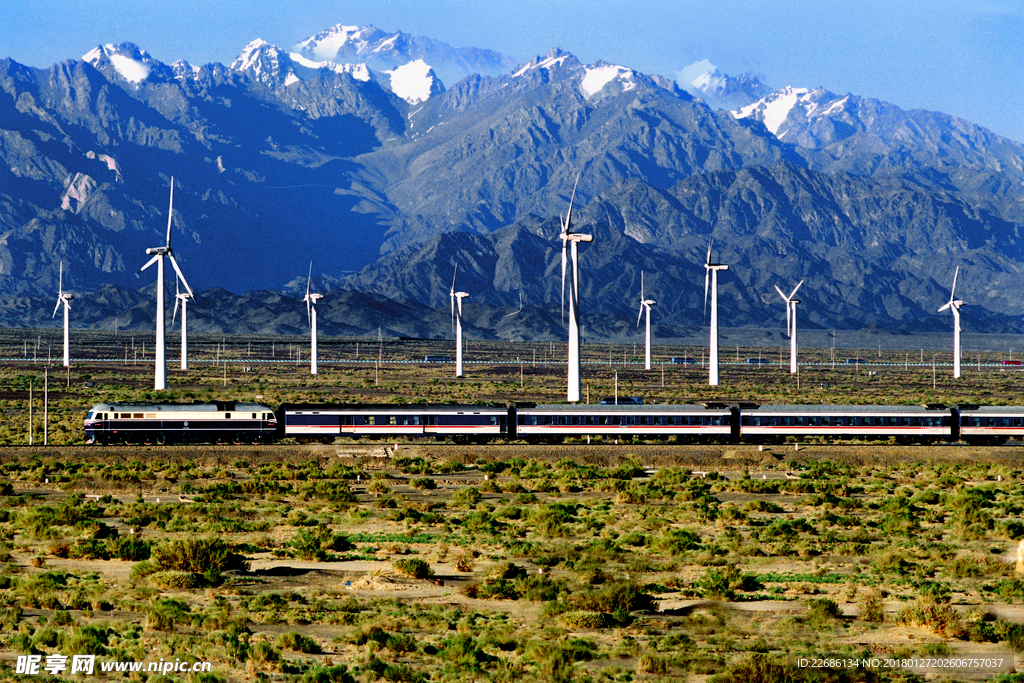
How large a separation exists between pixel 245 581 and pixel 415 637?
315 inches

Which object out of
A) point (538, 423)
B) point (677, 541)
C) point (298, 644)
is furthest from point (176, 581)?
point (538, 423)

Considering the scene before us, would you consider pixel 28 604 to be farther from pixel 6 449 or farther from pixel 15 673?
pixel 6 449

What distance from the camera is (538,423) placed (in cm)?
7794

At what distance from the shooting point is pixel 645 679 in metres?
26.2

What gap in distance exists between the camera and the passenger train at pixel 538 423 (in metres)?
76.4

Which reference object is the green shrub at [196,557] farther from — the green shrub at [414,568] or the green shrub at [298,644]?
the green shrub at [298,644]

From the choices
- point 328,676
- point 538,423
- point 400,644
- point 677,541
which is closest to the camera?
point 328,676

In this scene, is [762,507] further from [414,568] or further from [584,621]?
[584,621]

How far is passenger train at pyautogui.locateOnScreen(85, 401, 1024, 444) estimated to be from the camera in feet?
251

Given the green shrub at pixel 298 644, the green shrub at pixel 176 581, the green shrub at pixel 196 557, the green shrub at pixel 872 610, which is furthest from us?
the green shrub at pixel 196 557

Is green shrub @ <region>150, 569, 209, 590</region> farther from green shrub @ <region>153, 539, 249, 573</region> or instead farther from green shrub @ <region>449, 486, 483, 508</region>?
green shrub @ <region>449, 486, 483, 508</region>

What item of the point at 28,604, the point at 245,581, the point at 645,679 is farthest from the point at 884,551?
the point at 28,604

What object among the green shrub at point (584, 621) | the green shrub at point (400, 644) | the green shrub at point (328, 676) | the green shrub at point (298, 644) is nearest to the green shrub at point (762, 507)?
the green shrub at point (584, 621)

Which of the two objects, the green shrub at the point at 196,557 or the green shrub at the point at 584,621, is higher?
the green shrub at the point at 196,557
